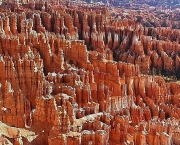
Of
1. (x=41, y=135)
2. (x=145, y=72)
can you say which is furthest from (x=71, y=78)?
(x=145, y=72)

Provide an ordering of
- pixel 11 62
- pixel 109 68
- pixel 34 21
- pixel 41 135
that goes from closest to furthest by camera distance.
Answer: pixel 41 135 → pixel 11 62 → pixel 109 68 → pixel 34 21

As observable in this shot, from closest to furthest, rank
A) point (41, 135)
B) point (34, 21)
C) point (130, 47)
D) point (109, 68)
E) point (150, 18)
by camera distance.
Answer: point (41, 135) → point (109, 68) → point (34, 21) → point (130, 47) → point (150, 18)

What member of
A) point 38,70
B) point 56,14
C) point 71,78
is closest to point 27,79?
point 38,70

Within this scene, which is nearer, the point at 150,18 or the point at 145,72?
the point at 145,72

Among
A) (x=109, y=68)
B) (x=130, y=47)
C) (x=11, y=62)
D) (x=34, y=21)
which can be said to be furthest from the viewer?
(x=130, y=47)

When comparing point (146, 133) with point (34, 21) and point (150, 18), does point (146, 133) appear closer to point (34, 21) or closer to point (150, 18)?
point (34, 21)

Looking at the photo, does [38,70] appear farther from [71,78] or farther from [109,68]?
[109,68]

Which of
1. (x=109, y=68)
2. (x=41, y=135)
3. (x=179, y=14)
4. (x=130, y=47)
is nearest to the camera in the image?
(x=41, y=135)

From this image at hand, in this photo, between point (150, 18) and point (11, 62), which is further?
point (150, 18)

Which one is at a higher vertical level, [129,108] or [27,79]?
[27,79]
